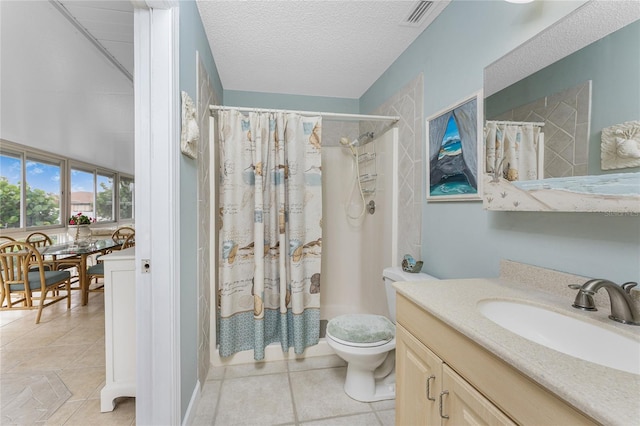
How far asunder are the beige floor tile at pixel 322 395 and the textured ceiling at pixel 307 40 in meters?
2.35

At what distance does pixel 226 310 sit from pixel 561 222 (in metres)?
1.93

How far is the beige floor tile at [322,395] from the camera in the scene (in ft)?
5.14

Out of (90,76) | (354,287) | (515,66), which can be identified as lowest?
(354,287)

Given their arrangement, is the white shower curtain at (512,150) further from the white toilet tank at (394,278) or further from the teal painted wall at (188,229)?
the teal painted wall at (188,229)

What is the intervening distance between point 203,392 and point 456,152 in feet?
6.83

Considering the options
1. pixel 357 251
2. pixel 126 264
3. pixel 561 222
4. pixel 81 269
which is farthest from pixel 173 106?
pixel 81 269

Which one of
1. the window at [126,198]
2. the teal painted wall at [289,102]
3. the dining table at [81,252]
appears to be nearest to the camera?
the teal painted wall at [289,102]

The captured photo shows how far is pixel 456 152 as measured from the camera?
1.54 meters

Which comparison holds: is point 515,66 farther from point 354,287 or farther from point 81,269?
point 81,269

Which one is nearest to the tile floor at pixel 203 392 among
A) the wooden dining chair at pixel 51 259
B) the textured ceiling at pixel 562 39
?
the wooden dining chair at pixel 51 259

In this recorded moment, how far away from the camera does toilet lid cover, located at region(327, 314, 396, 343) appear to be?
5.32ft

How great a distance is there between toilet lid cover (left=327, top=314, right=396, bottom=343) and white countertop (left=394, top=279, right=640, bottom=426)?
0.65 m

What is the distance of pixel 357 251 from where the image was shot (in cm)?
298

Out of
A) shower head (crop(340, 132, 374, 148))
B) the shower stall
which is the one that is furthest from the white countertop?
shower head (crop(340, 132, 374, 148))
